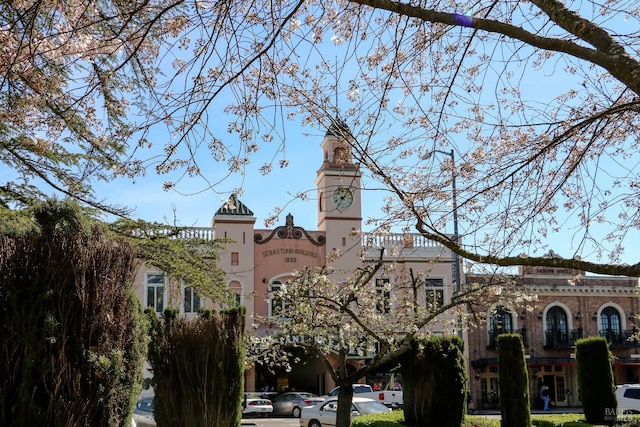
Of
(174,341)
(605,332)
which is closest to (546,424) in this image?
(174,341)

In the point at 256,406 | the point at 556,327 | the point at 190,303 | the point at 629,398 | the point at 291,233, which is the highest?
the point at 291,233

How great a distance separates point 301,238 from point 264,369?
6874mm

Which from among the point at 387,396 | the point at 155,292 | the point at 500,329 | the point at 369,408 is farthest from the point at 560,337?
the point at 155,292

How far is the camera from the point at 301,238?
35.0m

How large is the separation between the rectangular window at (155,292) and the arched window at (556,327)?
20157 millimetres

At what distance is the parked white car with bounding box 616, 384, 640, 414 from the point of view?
86.5 ft

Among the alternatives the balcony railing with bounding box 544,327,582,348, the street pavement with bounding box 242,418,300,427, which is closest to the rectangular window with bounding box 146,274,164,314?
the street pavement with bounding box 242,418,300,427

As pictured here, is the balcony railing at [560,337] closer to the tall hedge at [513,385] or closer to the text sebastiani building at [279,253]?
the text sebastiani building at [279,253]

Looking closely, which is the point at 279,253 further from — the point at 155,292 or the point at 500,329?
the point at 500,329

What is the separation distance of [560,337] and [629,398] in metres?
11.1

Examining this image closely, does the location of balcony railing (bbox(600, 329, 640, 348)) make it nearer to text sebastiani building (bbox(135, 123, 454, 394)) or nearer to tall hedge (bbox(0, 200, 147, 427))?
text sebastiani building (bbox(135, 123, 454, 394))

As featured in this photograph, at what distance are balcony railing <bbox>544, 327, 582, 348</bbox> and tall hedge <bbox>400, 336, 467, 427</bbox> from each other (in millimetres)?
22164

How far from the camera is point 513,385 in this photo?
1817cm

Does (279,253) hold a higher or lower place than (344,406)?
higher
